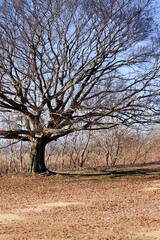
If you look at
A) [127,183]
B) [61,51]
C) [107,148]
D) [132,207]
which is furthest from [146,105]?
[107,148]

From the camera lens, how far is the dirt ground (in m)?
5.66

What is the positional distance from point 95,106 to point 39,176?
184 inches

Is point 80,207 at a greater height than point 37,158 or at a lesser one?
lesser

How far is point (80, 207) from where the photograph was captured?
8.65 metres

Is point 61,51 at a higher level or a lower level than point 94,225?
higher

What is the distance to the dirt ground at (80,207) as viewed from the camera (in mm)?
5664

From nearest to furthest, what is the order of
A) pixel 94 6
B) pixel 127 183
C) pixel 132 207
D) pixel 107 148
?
1. pixel 132 207
2. pixel 94 6
3. pixel 127 183
4. pixel 107 148

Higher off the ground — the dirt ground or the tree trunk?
the tree trunk

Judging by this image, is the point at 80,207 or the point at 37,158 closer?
the point at 80,207

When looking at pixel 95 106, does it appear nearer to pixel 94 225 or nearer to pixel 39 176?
pixel 39 176

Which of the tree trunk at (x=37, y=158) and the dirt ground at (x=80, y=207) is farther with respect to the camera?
the tree trunk at (x=37, y=158)

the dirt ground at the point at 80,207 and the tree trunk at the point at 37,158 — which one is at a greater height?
the tree trunk at the point at 37,158

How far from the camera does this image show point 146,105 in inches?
564

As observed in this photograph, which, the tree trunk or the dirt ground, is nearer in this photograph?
the dirt ground
